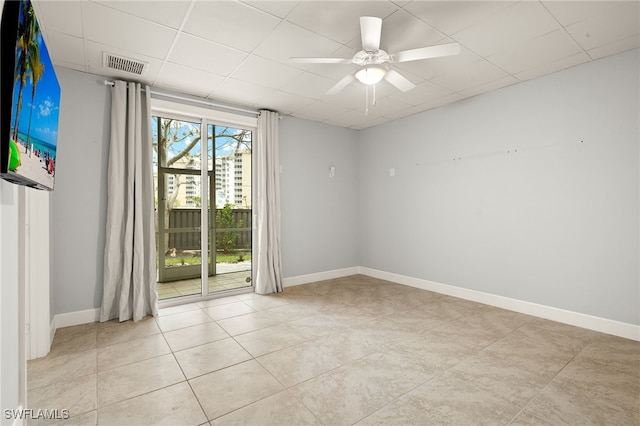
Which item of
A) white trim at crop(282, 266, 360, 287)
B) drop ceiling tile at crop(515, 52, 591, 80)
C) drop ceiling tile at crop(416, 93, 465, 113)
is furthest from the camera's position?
white trim at crop(282, 266, 360, 287)

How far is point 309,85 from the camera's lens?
3.83 meters

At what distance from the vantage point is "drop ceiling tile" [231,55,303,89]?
3248mm

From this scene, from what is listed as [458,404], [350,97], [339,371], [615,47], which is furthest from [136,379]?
[615,47]

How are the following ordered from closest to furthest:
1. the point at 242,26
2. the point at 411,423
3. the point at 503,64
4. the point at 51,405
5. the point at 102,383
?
the point at 411,423, the point at 51,405, the point at 102,383, the point at 242,26, the point at 503,64

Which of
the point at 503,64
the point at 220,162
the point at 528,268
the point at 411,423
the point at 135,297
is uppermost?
the point at 503,64

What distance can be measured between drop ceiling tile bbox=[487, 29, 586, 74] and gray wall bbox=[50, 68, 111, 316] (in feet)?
14.4

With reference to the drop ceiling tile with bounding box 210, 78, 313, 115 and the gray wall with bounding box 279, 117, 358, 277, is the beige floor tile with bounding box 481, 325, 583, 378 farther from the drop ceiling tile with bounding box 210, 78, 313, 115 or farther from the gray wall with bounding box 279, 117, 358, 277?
the drop ceiling tile with bounding box 210, 78, 313, 115

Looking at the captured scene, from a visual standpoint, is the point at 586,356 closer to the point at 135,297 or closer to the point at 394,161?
the point at 394,161

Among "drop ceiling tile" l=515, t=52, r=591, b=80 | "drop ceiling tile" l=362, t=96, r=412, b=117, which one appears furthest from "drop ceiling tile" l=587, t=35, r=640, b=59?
"drop ceiling tile" l=362, t=96, r=412, b=117

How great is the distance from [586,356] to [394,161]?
3.60 metres

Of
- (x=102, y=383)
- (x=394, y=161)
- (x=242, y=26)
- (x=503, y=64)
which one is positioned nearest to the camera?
(x=102, y=383)

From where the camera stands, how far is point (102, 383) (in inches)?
88.9

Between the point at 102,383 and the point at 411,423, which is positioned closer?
the point at 411,423

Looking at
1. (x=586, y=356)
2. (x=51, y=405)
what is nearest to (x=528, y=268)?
(x=586, y=356)
